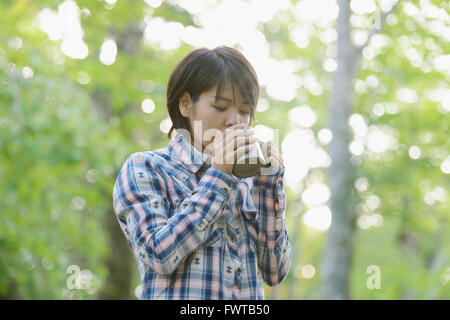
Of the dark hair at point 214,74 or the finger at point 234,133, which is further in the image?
the dark hair at point 214,74

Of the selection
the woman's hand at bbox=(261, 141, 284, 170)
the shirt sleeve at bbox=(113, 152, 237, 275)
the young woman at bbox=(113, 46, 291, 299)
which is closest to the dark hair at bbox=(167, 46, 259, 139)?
the young woman at bbox=(113, 46, 291, 299)

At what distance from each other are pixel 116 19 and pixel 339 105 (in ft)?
9.22

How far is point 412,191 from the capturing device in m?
9.26

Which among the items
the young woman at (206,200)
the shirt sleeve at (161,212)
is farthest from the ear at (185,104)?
the shirt sleeve at (161,212)

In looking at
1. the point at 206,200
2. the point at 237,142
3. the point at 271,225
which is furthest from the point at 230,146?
the point at 271,225

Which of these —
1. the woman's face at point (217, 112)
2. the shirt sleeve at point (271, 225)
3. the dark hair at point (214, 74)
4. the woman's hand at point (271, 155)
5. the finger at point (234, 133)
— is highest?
the dark hair at point (214, 74)

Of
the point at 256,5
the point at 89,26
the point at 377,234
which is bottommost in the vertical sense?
the point at 377,234

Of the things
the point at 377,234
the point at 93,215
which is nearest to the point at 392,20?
the point at 93,215

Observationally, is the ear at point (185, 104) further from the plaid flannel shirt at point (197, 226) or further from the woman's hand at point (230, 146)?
the woman's hand at point (230, 146)

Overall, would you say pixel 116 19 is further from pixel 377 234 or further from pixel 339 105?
pixel 377 234

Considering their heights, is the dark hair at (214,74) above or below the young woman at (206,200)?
above

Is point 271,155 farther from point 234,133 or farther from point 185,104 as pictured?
point 185,104

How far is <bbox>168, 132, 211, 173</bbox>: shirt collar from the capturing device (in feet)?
5.14

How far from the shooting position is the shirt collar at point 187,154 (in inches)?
61.7
